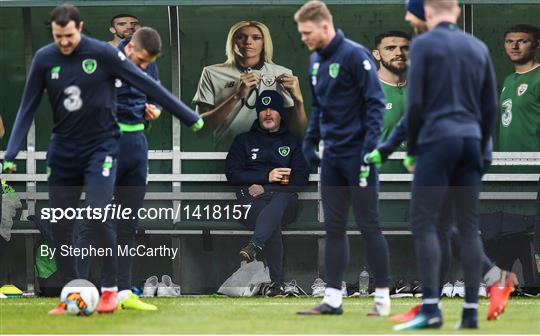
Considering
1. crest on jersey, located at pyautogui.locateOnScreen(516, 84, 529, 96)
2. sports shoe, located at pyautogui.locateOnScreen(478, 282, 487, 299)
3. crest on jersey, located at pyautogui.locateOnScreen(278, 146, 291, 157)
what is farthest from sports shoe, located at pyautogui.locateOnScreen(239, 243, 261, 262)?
crest on jersey, located at pyautogui.locateOnScreen(516, 84, 529, 96)

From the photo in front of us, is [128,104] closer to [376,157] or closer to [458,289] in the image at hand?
[376,157]

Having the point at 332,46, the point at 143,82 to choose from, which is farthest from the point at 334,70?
the point at 143,82

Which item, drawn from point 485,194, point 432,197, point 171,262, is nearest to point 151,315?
point 432,197

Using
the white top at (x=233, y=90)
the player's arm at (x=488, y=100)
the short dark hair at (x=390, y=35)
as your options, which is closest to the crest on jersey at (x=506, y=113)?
the short dark hair at (x=390, y=35)

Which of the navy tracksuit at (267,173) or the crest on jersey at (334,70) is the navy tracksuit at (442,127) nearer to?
the crest on jersey at (334,70)

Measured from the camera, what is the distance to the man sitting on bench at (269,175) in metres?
12.7

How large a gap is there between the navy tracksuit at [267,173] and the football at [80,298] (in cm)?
348

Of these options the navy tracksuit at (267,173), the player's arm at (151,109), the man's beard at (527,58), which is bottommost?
the navy tracksuit at (267,173)

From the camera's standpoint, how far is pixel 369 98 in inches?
360

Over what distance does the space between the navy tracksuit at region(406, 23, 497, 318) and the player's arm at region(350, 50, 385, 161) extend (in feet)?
3.34

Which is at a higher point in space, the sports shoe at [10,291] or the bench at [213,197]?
the bench at [213,197]

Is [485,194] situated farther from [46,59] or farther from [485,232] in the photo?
[46,59]

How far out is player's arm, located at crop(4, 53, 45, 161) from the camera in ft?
31.6

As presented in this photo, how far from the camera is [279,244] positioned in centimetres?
1272
